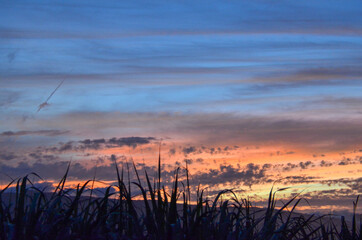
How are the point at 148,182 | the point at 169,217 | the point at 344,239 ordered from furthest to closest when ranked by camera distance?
the point at 344,239 → the point at 148,182 → the point at 169,217

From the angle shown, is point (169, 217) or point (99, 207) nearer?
point (169, 217)

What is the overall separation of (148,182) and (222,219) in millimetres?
992

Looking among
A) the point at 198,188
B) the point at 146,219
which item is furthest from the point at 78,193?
the point at 198,188

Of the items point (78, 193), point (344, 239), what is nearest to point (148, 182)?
point (78, 193)

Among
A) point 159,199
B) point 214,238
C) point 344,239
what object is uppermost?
point 159,199

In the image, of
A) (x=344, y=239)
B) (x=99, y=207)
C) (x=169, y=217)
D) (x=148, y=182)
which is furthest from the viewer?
(x=344, y=239)

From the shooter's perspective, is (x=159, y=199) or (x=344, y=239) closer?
(x=159, y=199)

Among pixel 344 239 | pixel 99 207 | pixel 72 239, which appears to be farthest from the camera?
pixel 344 239

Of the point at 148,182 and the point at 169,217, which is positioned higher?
the point at 148,182

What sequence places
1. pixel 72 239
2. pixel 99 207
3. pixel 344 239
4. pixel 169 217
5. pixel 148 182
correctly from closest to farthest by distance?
pixel 72 239 → pixel 169 217 → pixel 148 182 → pixel 99 207 → pixel 344 239

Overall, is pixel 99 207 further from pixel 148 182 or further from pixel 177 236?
pixel 177 236

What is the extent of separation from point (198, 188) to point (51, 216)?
1.79 m

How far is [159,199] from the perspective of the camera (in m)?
4.96

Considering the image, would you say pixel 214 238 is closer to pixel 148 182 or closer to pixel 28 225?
pixel 148 182
